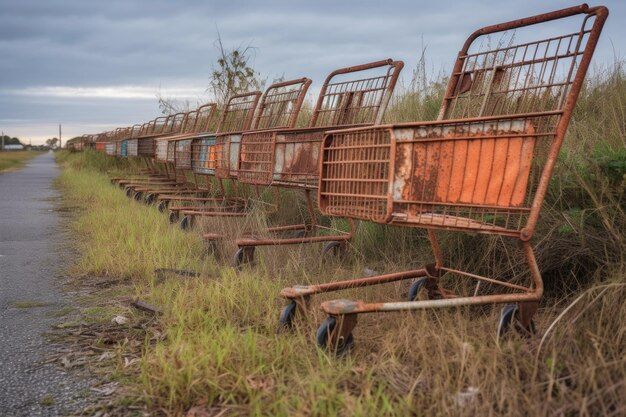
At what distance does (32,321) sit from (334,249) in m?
2.39

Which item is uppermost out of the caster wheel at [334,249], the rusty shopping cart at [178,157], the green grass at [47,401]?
the rusty shopping cart at [178,157]

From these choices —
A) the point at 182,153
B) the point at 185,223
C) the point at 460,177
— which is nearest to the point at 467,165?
the point at 460,177

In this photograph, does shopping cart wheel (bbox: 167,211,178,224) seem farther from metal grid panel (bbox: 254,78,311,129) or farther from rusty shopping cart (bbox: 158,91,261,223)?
metal grid panel (bbox: 254,78,311,129)

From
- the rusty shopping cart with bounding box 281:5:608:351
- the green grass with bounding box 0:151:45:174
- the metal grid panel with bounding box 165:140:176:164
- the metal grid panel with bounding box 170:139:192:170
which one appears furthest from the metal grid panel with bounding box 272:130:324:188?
the green grass with bounding box 0:151:45:174

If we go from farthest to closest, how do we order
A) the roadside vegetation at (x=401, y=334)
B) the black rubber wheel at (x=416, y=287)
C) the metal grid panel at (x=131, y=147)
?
the metal grid panel at (x=131, y=147) → the black rubber wheel at (x=416, y=287) → the roadside vegetation at (x=401, y=334)

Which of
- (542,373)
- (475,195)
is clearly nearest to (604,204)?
(475,195)

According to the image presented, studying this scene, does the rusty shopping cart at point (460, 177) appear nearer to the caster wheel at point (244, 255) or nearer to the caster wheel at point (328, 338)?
the caster wheel at point (328, 338)

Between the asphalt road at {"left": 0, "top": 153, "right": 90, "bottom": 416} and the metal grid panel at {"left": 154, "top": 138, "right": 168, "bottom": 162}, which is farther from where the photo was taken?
the metal grid panel at {"left": 154, "top": 138, "right": 168, "bottom": 162}

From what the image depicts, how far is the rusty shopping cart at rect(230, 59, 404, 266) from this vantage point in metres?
5.03

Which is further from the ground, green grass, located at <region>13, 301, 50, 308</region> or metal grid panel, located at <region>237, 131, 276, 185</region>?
metal grid panel, located at <region>237, 131, 276, 185</region>

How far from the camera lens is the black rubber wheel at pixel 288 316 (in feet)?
10.8

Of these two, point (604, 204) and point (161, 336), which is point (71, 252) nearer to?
point (161, 336)

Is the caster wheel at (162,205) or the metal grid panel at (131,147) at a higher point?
the metal grid panel at (131,147)

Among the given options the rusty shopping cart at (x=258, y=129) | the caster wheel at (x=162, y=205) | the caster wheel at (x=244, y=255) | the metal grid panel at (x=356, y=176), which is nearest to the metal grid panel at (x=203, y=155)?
the rusty shopping cart at (x=258, y=129)
